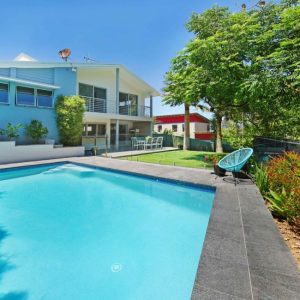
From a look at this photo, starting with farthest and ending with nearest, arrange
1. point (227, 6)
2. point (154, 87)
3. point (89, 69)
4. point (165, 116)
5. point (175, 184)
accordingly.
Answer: point (165, 116) → point (154, 87) → point (89, 69) → point (227, 6) → point (175, 184)

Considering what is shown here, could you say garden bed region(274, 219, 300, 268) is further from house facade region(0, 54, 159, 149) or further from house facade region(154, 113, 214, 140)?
house facade region(154, 113, 214, 140)

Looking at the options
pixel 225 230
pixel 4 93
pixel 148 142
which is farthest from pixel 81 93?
pixel 225 230

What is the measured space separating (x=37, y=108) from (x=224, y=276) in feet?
47.6

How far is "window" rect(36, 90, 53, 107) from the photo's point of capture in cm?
1416

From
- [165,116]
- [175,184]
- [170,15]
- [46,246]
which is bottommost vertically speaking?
[46,246]

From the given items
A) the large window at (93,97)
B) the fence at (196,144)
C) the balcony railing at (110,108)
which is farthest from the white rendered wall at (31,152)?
the fence at (196,144)

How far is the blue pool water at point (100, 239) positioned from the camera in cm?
341

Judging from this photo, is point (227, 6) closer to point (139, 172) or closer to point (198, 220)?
point (139, 172)

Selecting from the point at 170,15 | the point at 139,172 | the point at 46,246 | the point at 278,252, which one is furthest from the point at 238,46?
A: the point at 46,246

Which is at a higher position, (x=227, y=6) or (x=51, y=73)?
(x=227, y=6)

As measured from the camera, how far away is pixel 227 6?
14219 mm

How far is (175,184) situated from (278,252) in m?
5.49

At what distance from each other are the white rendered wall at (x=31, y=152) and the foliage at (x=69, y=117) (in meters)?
1.01

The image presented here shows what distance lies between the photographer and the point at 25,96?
13508 mm
